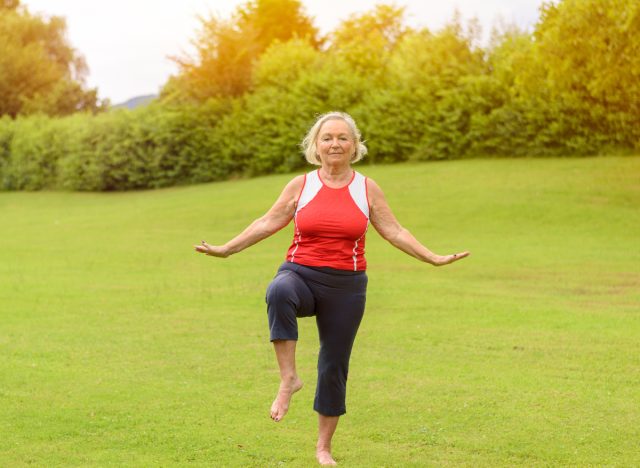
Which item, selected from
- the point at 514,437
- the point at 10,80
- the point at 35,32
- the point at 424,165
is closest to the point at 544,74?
the point at 424,165

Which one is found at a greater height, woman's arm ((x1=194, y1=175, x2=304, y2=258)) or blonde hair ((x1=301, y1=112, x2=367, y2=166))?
blonde hair ((x1=301, y1=112, x2=367, y2=166))

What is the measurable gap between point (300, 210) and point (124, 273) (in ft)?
47.8

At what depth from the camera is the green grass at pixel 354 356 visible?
24.6ft

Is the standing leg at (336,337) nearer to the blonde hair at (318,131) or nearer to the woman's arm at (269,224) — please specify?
the woman's arm at (269,224)

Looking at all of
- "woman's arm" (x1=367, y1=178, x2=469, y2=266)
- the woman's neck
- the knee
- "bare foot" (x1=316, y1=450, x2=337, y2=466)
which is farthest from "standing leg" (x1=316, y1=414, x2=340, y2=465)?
the woman's neck

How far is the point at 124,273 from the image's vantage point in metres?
20.2

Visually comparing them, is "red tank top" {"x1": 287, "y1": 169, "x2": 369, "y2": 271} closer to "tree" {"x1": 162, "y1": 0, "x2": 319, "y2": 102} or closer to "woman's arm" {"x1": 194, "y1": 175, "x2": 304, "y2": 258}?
"woman's arm" {"x1": 194, "y1": 175, "x2": 304, "y2": 258}

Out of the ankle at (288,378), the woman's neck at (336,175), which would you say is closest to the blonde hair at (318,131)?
the woman's neck at (336,175)

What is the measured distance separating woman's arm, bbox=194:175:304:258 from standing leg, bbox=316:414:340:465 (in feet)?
4.16

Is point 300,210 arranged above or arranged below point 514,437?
above

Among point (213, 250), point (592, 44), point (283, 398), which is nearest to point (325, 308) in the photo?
point (283, 398)

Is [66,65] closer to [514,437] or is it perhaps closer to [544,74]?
[544,74]

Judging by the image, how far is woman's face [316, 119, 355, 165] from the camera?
245 inches

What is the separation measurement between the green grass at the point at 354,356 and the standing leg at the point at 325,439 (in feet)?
0.61
